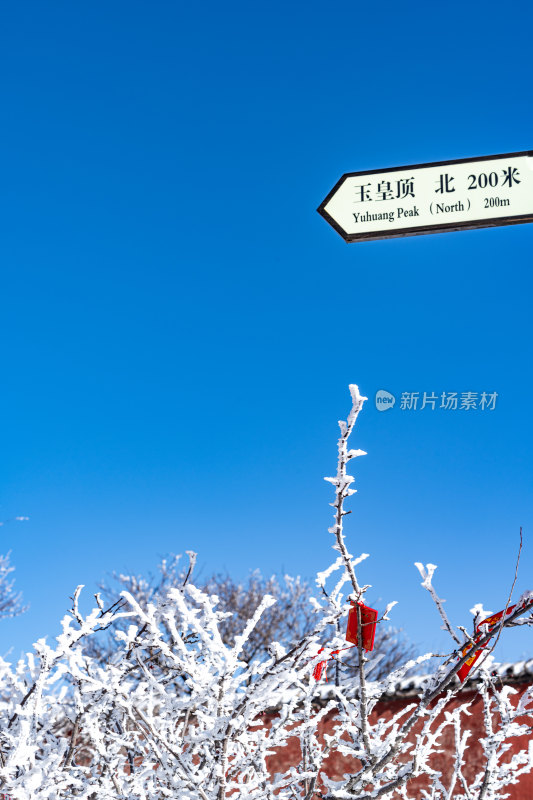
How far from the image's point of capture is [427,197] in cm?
328

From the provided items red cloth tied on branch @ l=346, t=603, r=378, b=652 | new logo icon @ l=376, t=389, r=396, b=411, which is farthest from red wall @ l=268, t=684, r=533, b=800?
red cloth tied on branch @ l=346, t=603, r=378, b=652

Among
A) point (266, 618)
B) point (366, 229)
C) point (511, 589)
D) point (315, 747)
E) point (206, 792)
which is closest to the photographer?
point (511, 589)

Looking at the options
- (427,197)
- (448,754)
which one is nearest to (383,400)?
(427,197)

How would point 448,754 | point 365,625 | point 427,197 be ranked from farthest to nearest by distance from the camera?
point 448,754 < point 427,197 < point 365,625

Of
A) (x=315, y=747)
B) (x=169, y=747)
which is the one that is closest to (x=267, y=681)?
(x=169, y=747)

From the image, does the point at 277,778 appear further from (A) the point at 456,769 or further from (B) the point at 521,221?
(B) the point at 521,221

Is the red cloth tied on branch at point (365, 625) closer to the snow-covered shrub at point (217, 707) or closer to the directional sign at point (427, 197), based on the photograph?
the snow-covered shrub at point (217, 707)

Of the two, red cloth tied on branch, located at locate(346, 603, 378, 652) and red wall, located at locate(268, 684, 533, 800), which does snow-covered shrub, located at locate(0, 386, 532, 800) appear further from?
→ red wall, located at locate(268, 684, 533, 800)

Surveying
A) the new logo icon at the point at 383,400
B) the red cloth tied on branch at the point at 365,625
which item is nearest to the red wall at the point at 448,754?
the new logo icon at the point at 383,400

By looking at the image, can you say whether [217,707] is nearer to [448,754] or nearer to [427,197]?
[427,197]

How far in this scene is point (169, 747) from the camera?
2.30m

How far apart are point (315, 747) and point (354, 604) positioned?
1.20 metres

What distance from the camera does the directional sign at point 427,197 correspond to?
3.19 meters

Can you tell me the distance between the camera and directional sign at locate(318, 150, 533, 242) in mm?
3189
